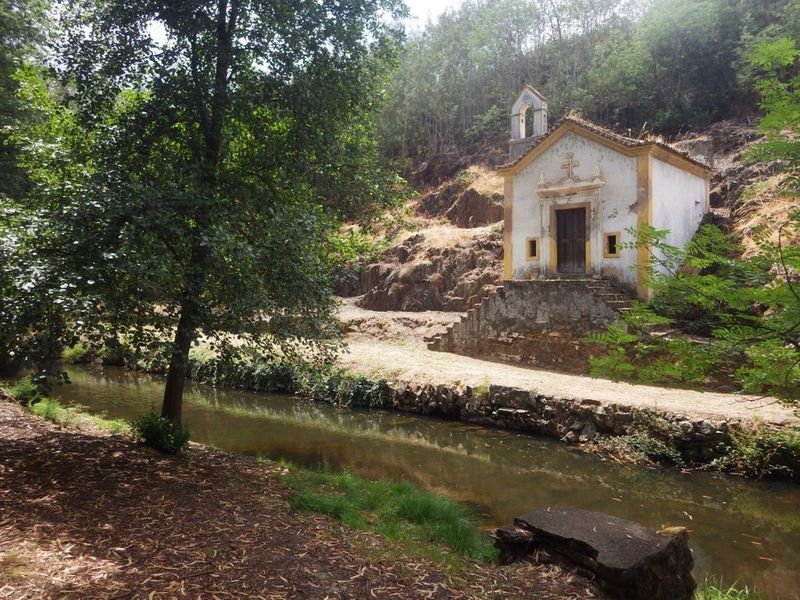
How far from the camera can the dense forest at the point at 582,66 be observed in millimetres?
28828

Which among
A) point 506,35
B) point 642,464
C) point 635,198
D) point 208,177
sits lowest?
point 642,464

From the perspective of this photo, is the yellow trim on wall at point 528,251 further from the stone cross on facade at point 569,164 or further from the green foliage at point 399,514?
the green foliage at point 399,514

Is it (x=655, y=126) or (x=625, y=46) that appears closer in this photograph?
(x=655, y=126)

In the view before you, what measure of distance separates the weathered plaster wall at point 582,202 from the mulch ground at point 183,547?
13531 mm

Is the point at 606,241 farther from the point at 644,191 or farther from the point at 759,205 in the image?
the point at 759,205

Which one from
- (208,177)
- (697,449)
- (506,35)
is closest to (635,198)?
(697,449)

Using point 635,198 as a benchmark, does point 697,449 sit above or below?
below

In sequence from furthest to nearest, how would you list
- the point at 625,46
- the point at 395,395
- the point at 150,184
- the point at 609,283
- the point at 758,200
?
1. the point at 625,46
2. the point at 758,200
3. the point at 609,283
4. the point at 395,395
5. the point at 150,184

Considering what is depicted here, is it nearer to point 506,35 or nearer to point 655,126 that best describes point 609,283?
point 655,126

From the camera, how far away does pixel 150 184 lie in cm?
695

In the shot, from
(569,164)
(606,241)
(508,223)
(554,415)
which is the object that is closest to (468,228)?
(508,223)

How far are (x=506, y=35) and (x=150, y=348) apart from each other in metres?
42.6

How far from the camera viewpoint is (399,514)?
22.5 feet

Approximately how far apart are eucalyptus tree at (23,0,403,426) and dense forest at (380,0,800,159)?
53.8ft
